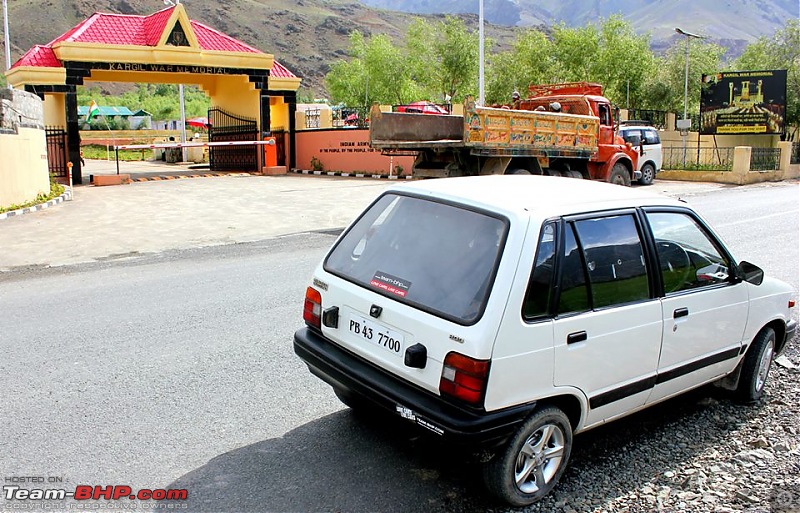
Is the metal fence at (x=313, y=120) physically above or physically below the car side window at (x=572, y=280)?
above

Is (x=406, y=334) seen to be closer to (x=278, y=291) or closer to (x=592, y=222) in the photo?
(x=592, y=222)

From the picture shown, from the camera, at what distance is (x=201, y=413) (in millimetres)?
4766

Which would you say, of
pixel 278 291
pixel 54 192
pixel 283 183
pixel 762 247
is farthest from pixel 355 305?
pixel 283 183

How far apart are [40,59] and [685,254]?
2392 centimetres

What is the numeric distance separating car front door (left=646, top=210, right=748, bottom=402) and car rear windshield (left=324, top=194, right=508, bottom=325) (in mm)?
1262

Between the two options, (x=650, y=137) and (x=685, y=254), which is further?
(x=650, y=137)

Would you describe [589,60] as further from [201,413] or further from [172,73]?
[201,413]

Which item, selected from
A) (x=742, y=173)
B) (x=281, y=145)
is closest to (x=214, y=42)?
(x=281, y=145)

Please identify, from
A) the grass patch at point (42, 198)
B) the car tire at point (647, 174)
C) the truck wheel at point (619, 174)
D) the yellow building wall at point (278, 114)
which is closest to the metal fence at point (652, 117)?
the car tire at point (647, 174)

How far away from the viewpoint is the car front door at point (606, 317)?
378cm

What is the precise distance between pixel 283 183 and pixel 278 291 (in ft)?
55.3

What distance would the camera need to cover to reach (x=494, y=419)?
3465 millimetres

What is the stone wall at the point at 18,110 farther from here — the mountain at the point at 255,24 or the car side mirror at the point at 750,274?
the mountain at the point at 255,24

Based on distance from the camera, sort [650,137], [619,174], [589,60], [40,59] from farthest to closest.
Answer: [589,60] < [650,137] < [40,59] < [619,174]
